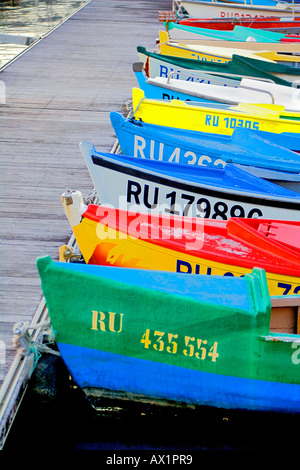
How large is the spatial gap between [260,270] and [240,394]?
95 centimetres

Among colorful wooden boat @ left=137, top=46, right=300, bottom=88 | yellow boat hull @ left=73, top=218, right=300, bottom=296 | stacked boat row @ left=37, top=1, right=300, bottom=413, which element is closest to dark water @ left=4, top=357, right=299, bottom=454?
stacked boat row @ left=37, top=1, right=300, bottom=413

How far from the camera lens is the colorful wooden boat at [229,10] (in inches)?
640

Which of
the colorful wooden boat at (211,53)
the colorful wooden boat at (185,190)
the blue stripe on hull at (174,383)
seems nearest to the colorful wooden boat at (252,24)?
the colorful wooden boat at (211,53)

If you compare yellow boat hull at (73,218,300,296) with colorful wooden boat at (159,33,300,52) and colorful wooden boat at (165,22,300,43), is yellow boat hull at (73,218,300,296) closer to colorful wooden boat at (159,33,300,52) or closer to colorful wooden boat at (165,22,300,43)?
colorful wooden boat at (159,33,300,52)

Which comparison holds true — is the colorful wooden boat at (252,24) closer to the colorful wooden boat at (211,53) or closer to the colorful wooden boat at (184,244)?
the colorful wooden boat at (211,53)

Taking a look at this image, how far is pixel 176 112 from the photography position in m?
8.34

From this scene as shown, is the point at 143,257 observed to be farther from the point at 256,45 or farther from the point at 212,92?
the point at 256,45

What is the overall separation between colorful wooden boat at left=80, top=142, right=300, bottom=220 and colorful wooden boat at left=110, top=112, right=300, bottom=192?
41 cm

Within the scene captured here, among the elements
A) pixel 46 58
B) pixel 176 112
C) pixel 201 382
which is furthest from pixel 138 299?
pixel 46 58

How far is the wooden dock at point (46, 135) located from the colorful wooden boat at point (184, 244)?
0.78 meters

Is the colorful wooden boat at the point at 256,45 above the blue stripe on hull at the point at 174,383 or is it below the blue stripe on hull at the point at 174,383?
above

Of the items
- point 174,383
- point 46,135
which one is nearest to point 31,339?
point 174,383

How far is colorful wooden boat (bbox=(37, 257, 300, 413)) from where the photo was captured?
4.66 m

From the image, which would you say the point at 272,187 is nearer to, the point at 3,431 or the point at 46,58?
the point at 3,431
